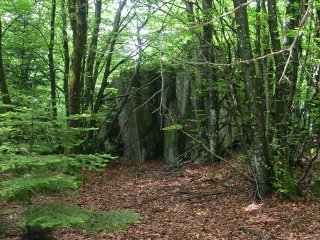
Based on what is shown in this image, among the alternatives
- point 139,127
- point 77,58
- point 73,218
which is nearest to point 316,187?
point 73,218

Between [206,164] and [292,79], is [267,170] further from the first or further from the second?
[206,164]

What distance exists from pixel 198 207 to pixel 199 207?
23 millimetres

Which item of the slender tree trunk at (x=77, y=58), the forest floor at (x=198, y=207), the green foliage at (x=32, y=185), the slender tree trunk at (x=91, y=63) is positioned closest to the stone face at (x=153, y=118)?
Answer: the slender tree trunk at (x=91, y=63)

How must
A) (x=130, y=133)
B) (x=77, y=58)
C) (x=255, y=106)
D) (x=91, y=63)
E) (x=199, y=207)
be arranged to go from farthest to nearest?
(x=130, y=133) → (x=91, y=63) → (x=77, y=58) → (x=199, y=207) → (x=255, y=106)

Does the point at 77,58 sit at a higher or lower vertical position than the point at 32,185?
higher

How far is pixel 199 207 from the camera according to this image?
26.6ft

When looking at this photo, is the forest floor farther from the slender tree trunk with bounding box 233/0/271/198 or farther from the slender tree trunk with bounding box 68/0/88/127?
the slender tree trunk with bounding box 68/0/88/127

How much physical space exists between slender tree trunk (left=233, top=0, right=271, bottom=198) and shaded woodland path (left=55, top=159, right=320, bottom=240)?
0.49 meters

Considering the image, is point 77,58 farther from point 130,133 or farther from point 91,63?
point 130,133

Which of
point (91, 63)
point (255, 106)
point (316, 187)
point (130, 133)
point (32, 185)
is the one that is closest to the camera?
point (32, 185)

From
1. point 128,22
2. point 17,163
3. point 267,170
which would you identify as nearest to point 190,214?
point 267,170

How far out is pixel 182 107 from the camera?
14172mm

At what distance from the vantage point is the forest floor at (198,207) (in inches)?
257

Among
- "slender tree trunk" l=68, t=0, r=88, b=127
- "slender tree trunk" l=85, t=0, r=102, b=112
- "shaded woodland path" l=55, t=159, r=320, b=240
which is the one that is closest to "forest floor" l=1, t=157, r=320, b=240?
"shaded woodland path" l=55, t=159, r=320, b=240
